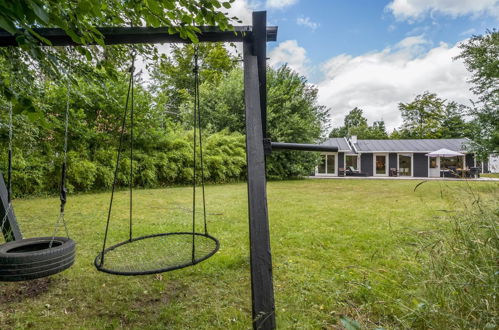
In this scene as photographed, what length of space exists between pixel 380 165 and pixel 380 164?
0.09 m

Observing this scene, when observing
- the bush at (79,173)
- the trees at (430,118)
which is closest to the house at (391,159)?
the trees at (430,118)

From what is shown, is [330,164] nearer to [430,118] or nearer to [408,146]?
[408,146]

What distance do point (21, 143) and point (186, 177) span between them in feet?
17.3

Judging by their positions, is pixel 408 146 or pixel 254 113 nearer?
pixel 254 113

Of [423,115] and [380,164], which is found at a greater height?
[423,115]

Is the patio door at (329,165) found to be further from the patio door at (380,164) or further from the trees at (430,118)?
the trees at (430,118)

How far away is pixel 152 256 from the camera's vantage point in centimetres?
221

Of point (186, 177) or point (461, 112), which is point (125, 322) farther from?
point (461, 112)

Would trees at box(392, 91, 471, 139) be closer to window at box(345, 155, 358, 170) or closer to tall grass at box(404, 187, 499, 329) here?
window at box(345, 155, 358, 170)

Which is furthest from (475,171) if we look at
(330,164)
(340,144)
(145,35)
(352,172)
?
(145,35)

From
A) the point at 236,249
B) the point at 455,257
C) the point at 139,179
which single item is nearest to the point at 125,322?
the point at 236,249

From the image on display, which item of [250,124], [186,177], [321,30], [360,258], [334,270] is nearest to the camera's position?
[250,124]

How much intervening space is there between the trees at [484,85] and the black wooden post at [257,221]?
33.3 feet

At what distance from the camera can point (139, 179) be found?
9539mm
